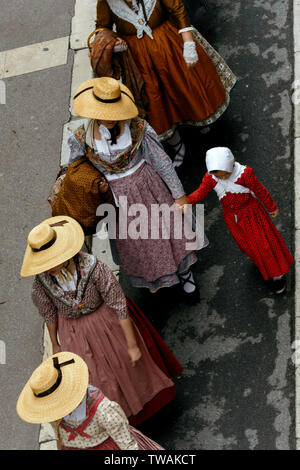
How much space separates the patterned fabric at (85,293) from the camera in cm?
474

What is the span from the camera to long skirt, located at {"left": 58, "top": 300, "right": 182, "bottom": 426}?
4961mm

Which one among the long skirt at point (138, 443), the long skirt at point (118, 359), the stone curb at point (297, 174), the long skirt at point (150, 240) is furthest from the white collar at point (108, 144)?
the long skirt at point (138, 443)

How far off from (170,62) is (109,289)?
2213mm

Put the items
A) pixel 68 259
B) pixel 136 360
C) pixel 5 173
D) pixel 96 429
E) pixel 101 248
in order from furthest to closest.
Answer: pixel 5 173
pixel 101 248
pixel 136 360
pixel 68 259
pixel 96 429

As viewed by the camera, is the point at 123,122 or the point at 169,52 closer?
the point at 123,122

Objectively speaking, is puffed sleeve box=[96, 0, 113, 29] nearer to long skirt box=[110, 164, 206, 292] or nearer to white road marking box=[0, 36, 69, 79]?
long skirt box=[110, 164, 206, 292]

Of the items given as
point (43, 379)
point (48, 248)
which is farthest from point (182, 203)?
point (43, 379)

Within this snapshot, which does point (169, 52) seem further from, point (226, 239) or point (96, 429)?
point (96, 429)

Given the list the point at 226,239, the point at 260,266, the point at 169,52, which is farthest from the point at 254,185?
the point at 169,52

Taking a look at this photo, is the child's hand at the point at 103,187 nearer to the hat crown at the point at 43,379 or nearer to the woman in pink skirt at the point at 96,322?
the woman in pink skirt at the point at 96,322

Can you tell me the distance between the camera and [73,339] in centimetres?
499

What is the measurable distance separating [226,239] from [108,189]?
4.58ft

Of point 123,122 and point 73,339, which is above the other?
point 123,122

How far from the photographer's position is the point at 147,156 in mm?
5297
